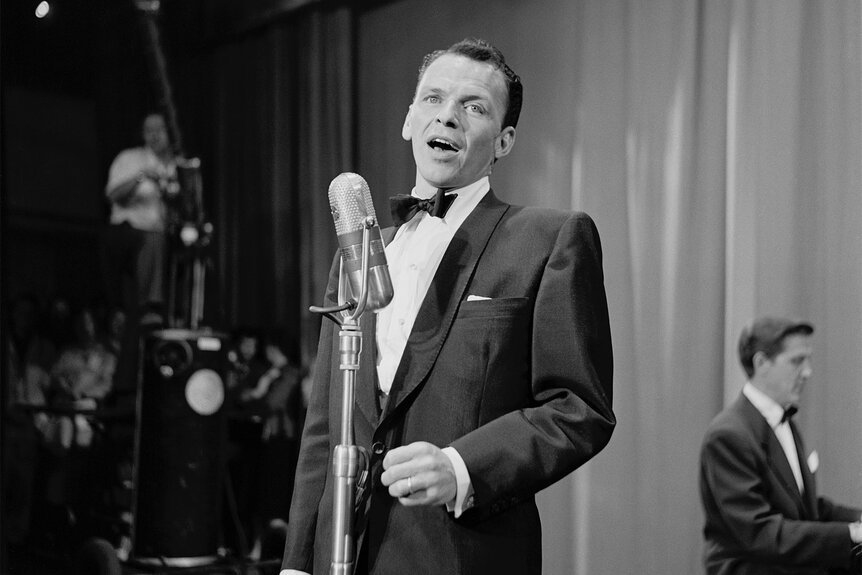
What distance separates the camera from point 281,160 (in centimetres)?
533

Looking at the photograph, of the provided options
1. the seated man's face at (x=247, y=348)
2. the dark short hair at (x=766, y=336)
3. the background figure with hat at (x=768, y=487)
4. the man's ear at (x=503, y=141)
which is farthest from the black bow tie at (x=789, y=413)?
the seated man's face at (x=247, y=348)

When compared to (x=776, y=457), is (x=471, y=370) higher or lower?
higher

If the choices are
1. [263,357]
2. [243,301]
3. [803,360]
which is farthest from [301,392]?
[803,360]

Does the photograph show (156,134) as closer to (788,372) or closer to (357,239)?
(788,372)

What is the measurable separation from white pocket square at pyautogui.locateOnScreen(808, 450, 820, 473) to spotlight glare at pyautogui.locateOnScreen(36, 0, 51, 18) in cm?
382

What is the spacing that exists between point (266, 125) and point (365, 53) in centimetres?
67

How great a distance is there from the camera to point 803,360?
3230 mm

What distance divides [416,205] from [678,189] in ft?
8.15

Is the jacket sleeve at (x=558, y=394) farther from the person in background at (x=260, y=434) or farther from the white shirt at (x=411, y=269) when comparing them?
the person in background at (x=260, y=434)

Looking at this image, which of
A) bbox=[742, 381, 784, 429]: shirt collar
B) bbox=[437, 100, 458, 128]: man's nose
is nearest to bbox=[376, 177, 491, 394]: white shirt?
bbox=[437, 100, 458, 128]: man's nose

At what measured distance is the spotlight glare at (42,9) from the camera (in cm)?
452

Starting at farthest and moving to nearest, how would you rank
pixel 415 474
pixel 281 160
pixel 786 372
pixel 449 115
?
1. pixel 281 160
2. pixel 786 372
3. pixel 449 115
4. pixel 415 474

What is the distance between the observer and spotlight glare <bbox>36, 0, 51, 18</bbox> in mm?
4516

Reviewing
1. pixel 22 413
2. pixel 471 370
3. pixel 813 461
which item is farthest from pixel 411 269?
pixel 22 413
